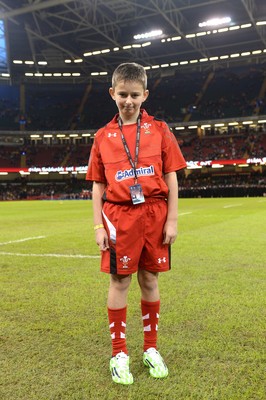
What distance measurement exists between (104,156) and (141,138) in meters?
0.28

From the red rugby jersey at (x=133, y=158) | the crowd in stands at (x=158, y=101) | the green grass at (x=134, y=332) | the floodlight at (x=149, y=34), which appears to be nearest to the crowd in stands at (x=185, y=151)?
the crowd in stands at (x=158, y=101)

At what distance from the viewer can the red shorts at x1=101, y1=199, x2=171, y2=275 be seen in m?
2.60

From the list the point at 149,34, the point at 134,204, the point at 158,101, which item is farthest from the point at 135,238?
the point at 158,101

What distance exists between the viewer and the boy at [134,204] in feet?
8.55

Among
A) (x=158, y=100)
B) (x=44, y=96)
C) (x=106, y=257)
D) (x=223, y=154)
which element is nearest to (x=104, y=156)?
(x=106, y=257)

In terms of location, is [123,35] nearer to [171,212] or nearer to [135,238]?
[171,212]

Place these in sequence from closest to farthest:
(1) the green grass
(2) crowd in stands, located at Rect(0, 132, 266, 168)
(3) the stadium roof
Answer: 1. (1) the green grass
2. (3) the stadium roof
3. (2) crowd in stands, located at Rect(0, 132, 266, 168)

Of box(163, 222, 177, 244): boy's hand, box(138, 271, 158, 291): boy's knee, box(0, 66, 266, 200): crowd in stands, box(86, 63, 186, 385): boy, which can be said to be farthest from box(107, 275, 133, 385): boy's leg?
box(0, 66, 266, 200): crowd in stands

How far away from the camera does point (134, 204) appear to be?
8.55 ft

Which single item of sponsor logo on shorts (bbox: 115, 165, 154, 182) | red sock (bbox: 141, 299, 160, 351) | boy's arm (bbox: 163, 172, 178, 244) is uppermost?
sponsor logo on shorts (bbox: 115, 165, 154, 182)

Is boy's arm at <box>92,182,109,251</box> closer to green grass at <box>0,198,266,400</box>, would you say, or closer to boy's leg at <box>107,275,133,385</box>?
boy's leg at <box>107,275,133,385</box>

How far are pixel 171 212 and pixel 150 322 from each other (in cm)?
77

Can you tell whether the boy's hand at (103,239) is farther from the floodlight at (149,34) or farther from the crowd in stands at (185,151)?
the crowd in stands at (185,151)

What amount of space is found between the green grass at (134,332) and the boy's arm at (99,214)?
811 mm
